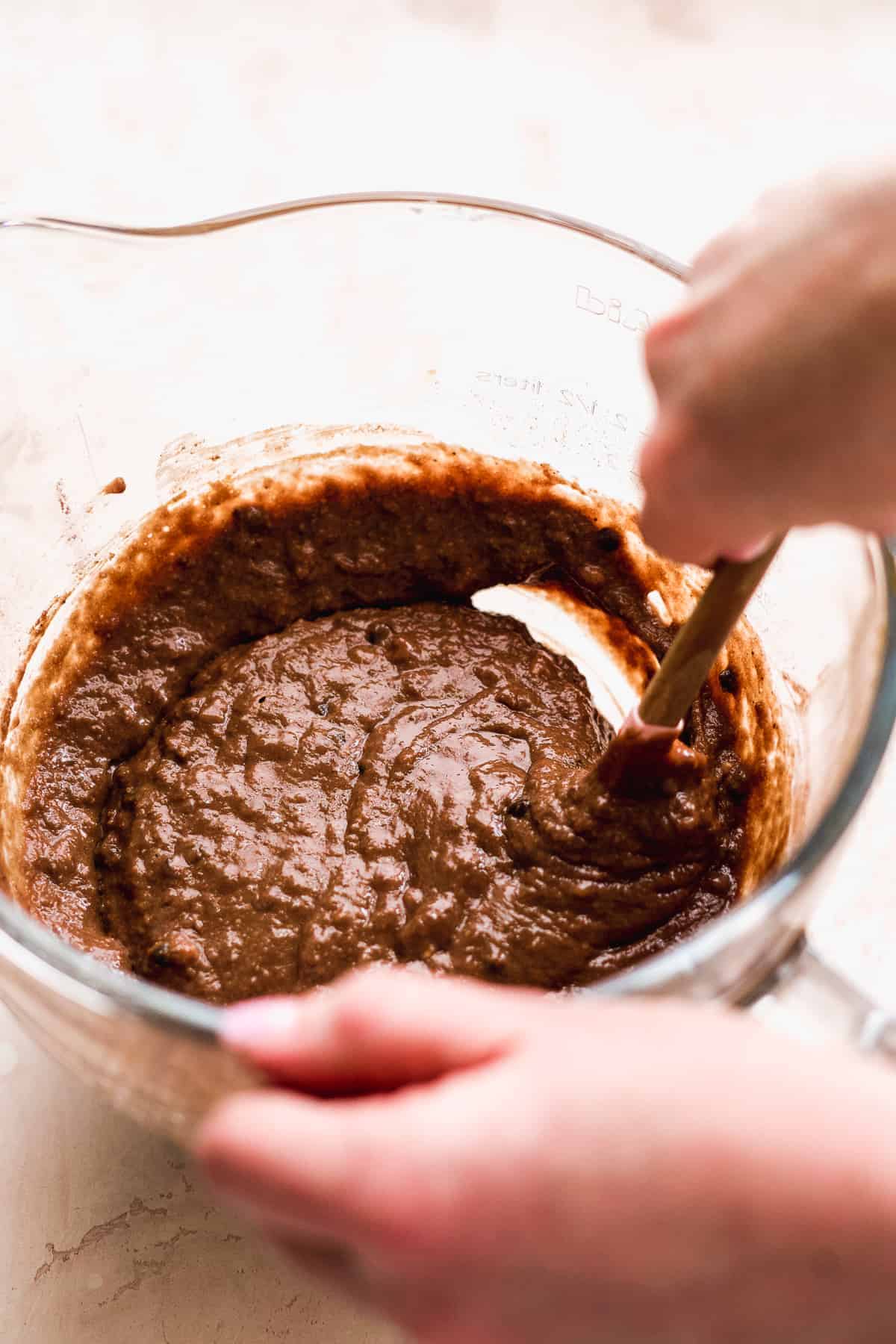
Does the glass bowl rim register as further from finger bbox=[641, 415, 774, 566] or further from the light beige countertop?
the light beige countertop

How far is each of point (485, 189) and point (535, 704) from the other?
2.52 feet

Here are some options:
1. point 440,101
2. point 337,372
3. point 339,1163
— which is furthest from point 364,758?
point 440,101

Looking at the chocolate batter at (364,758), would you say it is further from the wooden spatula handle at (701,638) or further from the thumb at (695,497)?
the thumb at (695,497)

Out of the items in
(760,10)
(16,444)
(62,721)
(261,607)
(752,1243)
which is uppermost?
(760,10)

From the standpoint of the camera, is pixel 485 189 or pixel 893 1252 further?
pixel 485 189

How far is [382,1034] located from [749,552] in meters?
0.41

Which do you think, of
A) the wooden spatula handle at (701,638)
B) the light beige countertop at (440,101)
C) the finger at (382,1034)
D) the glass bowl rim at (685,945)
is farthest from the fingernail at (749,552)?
the light beige countertop at (440,101)

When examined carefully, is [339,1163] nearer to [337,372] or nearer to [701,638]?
[701,638]

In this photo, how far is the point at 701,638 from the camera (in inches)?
37.8

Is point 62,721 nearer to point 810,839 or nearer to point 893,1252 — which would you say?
point 810,839

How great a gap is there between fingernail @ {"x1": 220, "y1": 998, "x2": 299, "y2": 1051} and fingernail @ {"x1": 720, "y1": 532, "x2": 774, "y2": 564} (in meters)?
0.41

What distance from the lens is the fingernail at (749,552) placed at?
31.2 inches

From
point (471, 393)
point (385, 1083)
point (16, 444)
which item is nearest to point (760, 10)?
point (471, 393)

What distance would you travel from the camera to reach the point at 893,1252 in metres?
0.57
